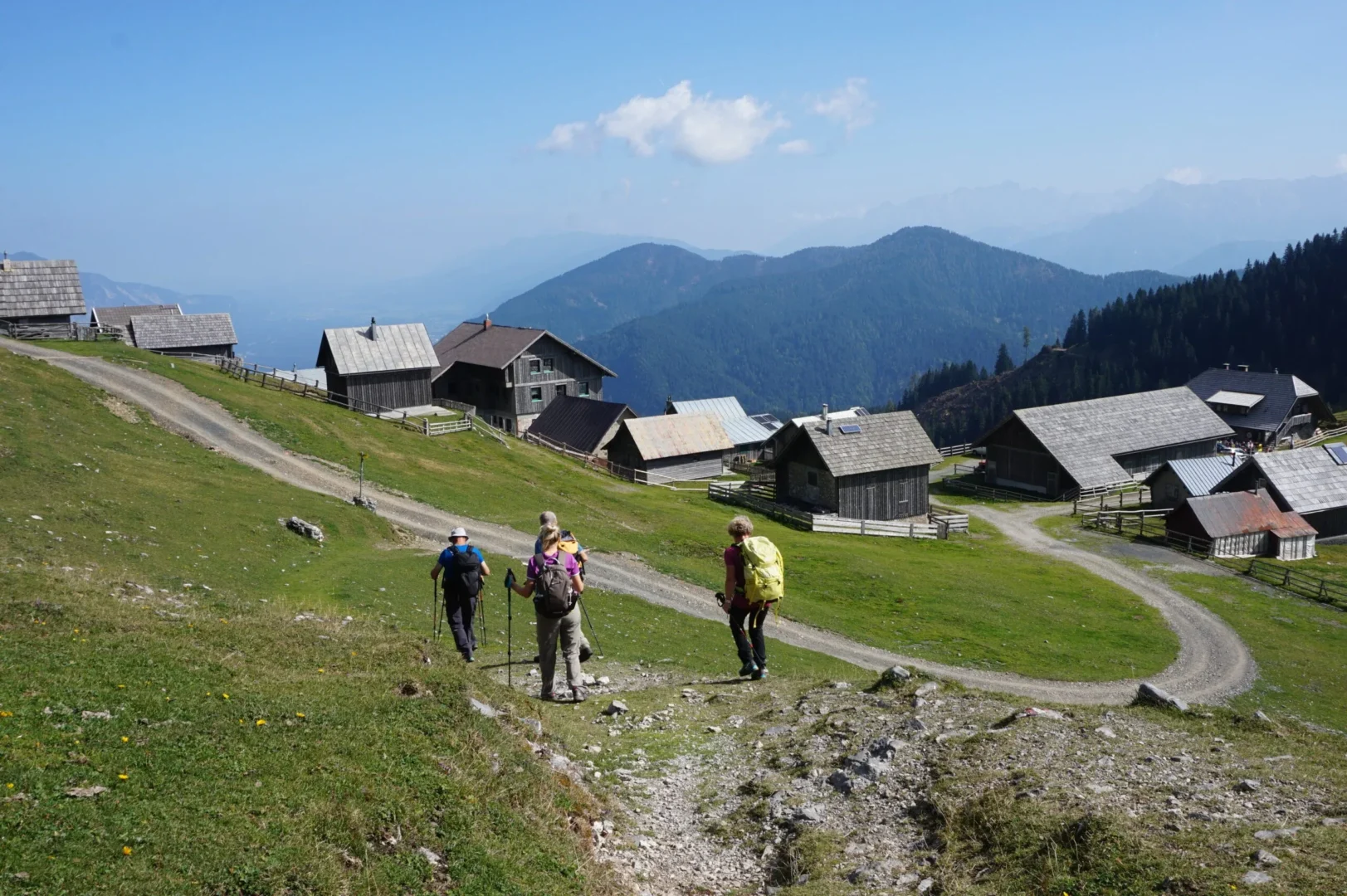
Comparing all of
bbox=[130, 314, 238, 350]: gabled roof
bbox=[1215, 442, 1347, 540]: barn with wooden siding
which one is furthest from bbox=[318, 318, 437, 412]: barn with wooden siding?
bbox=[1215, 442, 1347, 540]: barn with wooden siding

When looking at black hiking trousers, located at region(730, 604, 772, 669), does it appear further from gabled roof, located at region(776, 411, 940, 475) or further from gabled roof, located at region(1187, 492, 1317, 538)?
gabled roof, located at region(1187, 492, 1317, 538)

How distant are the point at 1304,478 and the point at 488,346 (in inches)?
2578

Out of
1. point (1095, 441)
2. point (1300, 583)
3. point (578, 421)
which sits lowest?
point (1300, 583)

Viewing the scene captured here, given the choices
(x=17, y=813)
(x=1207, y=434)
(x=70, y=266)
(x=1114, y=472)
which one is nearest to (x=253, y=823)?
(x=17, y=813)

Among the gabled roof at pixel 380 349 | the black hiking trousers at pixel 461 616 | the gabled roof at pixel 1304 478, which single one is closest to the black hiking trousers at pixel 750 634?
the black hiking trousers at pixel 461 616

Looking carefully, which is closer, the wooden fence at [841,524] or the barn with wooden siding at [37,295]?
the wooden fence at [841,524]

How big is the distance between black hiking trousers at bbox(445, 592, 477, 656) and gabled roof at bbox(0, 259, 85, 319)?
58.5m

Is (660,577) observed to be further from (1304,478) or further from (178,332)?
(178,332)

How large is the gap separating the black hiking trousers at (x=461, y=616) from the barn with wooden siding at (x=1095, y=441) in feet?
221

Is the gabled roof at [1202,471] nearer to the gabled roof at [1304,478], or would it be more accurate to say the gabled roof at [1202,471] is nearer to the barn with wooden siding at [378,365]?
the gabled roof at [1304,478]

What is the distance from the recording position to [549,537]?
16234 millimetres

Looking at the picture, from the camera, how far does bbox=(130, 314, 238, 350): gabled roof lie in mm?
72125

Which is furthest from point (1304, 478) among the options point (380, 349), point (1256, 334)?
point (1256, 334)

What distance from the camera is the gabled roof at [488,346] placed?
85.4 meters
